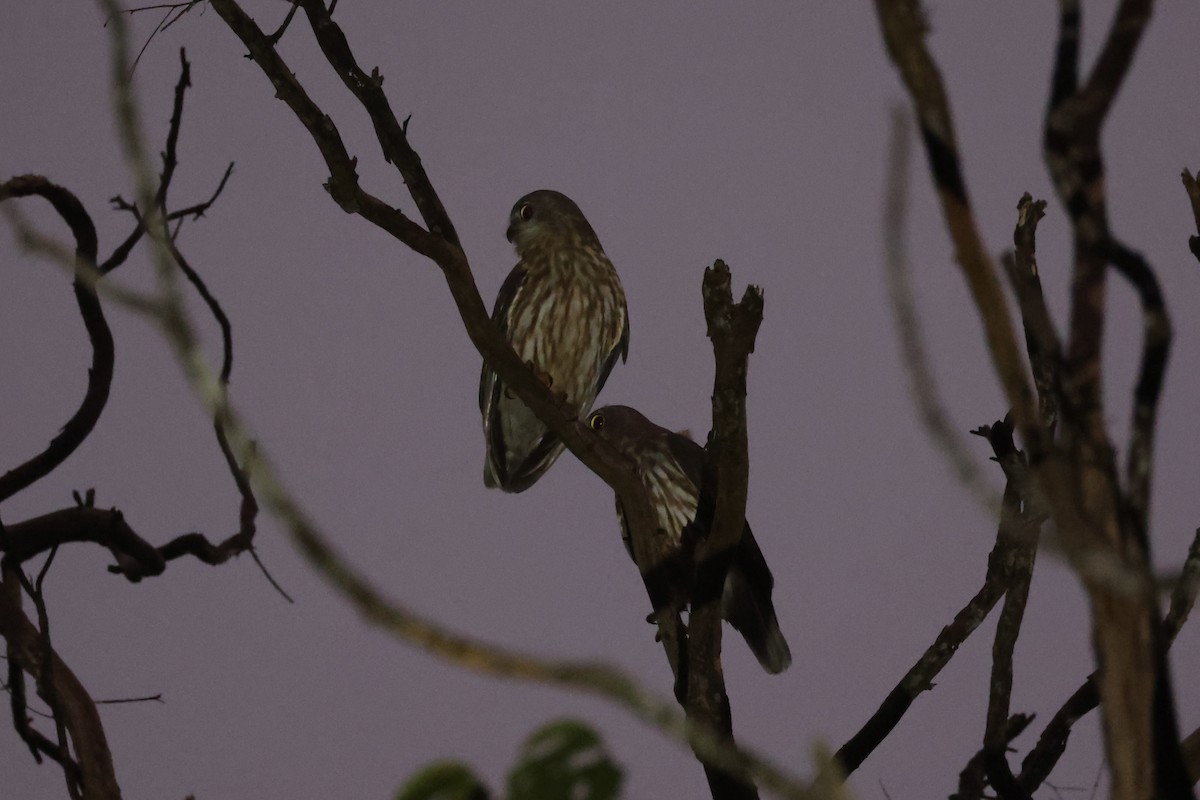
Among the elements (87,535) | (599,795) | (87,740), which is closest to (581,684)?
(599,795)

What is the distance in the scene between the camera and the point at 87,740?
194 cm

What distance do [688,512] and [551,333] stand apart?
86cm

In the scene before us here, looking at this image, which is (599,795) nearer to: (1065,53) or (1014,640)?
(1065,53)

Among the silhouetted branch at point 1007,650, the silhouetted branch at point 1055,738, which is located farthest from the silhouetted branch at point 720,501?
the silhouetted branch at point 1055,738

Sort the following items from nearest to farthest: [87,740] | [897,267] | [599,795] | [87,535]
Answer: [599,795] < [897,267] < [87,740] < [87,535]

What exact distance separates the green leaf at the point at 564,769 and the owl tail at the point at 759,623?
3704 mm

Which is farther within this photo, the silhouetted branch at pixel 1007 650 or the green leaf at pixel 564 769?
the silhouetted branch at pixel 1007 650

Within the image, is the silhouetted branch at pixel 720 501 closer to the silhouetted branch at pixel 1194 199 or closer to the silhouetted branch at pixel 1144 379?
the silhouetted branch at pixel 1194 199

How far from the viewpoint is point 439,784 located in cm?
66

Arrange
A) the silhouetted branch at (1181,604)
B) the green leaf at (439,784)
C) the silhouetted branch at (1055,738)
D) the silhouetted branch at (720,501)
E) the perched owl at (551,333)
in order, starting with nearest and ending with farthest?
the green leaf at (439,784) → the silhouetted branch at (1181,604) → the silhouetted branch at (720,501) → the silhouetted branch at (1055,738) → the perched owl at (551,333)

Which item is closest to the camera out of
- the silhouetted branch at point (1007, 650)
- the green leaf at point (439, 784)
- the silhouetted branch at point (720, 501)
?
the green leaf at point (439, 784)

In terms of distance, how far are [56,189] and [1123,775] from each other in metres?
2.00

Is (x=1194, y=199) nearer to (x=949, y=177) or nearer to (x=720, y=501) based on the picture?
(x=720, y=501)

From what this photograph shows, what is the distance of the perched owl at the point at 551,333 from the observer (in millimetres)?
4836
